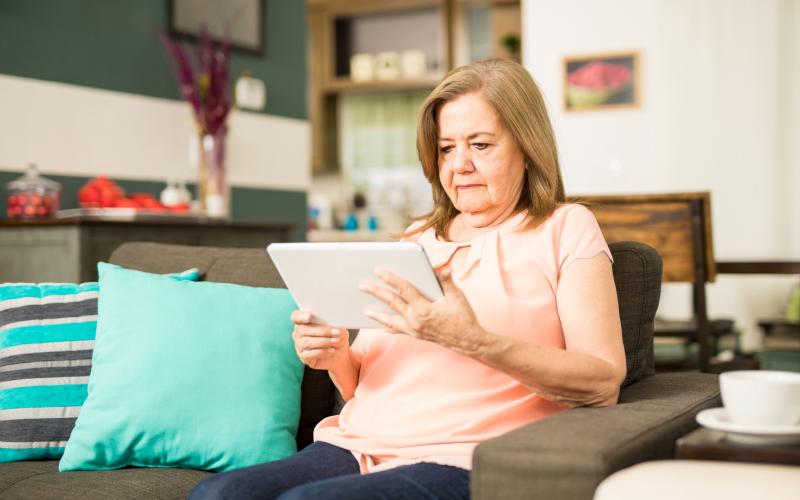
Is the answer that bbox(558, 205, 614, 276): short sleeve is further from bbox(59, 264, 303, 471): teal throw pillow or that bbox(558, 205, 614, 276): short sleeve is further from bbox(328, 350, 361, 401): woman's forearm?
bbox(59, 264, 303, 471): teal throw pillow

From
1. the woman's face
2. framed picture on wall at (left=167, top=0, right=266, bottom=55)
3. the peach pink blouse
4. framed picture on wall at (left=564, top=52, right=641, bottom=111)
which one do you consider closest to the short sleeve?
the peach pink blouse

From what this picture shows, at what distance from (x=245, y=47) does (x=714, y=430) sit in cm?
418

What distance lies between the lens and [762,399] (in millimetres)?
1166

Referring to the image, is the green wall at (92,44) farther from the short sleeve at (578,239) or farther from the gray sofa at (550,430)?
the short sleeve at (578,239)

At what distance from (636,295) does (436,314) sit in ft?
1.90

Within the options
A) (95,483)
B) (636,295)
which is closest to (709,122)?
(636,295)

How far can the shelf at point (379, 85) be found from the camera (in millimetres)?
7465

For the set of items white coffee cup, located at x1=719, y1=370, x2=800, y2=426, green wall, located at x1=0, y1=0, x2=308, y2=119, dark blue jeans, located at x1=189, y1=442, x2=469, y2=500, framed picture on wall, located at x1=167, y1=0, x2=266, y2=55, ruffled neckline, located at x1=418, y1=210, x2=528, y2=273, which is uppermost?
framed picture on wall, located at x1=167, y1=0, x2=266, y2=55

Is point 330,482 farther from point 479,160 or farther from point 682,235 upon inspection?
point 682,235

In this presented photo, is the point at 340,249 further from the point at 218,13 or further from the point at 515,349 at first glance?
the point at 218,13

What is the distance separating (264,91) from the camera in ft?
16.9

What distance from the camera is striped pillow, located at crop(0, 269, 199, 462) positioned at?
185 centimetres

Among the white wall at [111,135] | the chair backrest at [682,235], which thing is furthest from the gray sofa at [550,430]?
the white wall at [111,135]

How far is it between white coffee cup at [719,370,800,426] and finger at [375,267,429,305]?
443mm
